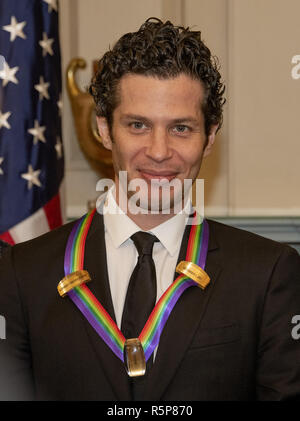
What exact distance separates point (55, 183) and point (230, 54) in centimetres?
108

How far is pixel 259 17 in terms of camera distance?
2959 millimetres

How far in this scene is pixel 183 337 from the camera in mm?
1486

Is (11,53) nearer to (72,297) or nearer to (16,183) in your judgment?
(16,183)

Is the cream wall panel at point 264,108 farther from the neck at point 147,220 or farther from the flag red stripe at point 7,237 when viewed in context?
the neck at point 147,220

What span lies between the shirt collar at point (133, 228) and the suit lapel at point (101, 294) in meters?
0.04

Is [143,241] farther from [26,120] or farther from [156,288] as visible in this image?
[26,120]

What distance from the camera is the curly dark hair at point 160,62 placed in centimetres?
153

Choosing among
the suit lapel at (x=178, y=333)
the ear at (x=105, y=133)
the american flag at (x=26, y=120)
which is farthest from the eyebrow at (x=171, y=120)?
the american flag at (x=26, y=120)

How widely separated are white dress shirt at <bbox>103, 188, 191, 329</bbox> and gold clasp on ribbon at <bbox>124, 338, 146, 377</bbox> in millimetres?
157

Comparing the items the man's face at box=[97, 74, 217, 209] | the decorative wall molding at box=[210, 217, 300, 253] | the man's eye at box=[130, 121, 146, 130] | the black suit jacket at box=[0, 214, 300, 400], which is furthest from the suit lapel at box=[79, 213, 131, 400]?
the decorative wall molding at box=[210, 217, 300, 253]

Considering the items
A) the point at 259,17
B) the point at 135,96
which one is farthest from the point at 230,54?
the point at 135,96

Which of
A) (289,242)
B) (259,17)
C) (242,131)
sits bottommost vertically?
(289,242)

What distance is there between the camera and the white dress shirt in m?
1.58

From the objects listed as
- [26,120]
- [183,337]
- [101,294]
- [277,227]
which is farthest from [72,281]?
[277,227]
